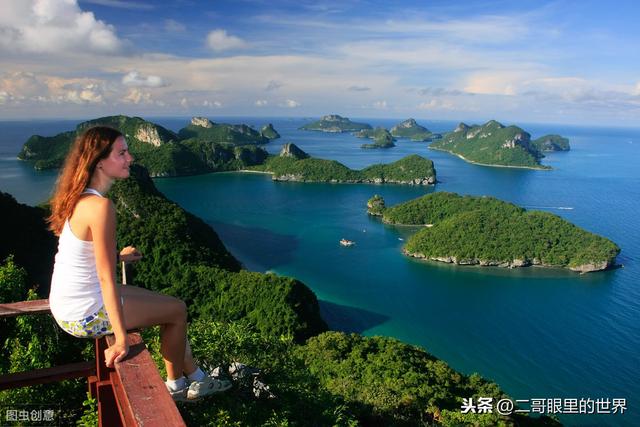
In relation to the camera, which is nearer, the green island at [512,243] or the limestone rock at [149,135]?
the green island at [512,243]

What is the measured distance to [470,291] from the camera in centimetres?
3114

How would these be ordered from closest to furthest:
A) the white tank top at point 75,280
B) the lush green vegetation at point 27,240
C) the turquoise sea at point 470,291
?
the white tank top at point 75,280 < the turquoise sea at point 470,291 < the lush green vegetation at point 27,240

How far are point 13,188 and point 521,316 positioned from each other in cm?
6264

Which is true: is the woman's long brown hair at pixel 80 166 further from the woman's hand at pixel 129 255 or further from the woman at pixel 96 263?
the woman's hand at pixel 129 255

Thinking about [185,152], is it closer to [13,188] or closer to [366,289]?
[13,188]

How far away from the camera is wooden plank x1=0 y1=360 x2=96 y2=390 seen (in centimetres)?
245

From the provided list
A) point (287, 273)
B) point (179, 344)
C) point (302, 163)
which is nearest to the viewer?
point (179, 344)

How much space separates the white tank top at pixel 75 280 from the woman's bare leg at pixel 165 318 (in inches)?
6.5

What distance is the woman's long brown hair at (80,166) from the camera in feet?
7.10

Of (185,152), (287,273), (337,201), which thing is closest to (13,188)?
(185,152)

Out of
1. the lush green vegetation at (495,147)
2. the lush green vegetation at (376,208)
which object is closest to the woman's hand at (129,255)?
the lush green vegetation at (376,208)

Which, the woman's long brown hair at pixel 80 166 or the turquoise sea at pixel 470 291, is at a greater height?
the woman's long brown hair at pixel 80 166

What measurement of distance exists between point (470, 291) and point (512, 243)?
886 cm

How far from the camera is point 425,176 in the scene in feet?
245
